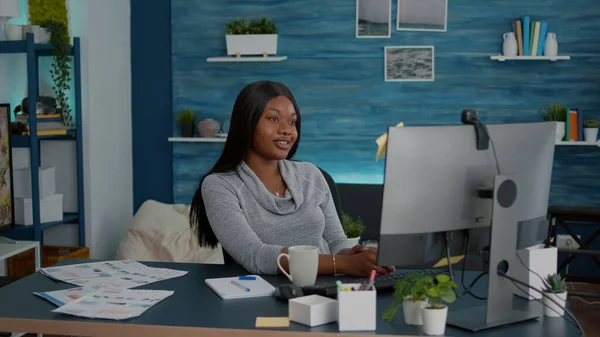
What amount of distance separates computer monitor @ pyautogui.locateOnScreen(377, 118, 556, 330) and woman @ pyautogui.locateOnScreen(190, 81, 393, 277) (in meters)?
0.63

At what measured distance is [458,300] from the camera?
2262mm

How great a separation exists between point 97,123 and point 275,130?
282cm

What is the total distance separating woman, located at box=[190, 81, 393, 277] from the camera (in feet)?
8.82

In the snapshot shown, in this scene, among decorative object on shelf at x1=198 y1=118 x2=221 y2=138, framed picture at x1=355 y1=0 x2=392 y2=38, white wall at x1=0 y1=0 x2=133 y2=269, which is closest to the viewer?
white wall at x1=0 y1=0 x2=133 y2=269

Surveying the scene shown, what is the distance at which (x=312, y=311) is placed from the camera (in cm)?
194

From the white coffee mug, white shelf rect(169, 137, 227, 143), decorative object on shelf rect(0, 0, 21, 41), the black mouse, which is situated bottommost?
the black mouse

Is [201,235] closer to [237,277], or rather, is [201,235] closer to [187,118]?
[237,277]

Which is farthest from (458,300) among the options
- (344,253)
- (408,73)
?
(408,73)

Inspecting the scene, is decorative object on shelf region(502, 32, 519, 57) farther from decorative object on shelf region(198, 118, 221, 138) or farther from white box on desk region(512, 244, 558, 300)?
white box on desk region(512, 244, 558, 300)

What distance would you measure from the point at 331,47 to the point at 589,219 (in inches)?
83.6

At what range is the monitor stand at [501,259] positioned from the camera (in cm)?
203

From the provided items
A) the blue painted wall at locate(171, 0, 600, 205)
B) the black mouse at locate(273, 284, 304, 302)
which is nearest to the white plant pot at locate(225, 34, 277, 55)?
the blue painted wall at locate(171, 0, 600, 205)

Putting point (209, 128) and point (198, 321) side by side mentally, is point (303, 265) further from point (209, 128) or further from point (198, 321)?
point (209, 128)

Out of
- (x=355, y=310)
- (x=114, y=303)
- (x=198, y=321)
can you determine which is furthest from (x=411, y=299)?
(x=114, y=303)
